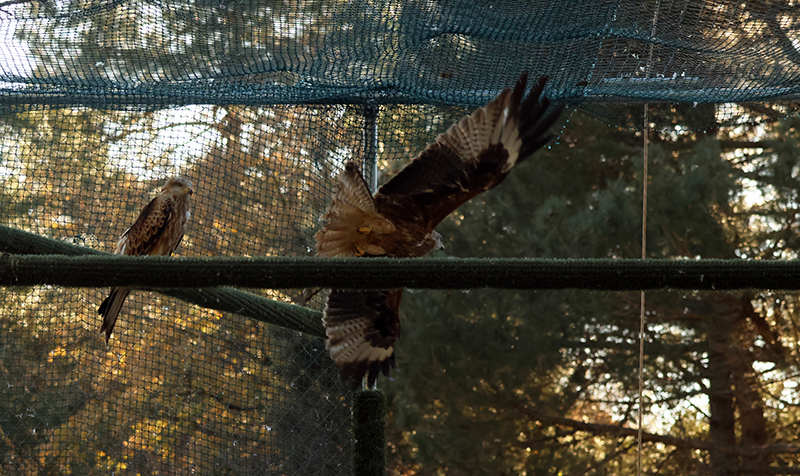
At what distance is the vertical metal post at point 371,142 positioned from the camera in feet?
6.58

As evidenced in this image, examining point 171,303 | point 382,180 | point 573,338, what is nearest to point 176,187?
point 171,303

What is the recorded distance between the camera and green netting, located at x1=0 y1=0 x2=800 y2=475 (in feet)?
5.73

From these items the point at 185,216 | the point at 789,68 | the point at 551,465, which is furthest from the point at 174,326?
the point at 551,465

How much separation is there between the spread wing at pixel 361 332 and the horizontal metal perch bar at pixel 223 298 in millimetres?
72

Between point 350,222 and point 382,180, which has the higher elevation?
point 382,180

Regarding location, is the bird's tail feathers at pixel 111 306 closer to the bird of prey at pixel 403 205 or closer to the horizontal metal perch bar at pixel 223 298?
the horizontal metal perch bar at pixel 223 298

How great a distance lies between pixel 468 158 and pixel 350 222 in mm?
408

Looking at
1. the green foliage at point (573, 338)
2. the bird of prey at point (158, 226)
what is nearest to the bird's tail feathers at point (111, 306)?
the bird of prey at point (158, 226)

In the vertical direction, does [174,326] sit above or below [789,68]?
below

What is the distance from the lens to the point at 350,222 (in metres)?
1.91

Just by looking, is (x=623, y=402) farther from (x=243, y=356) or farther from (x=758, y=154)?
(x=243, y=356)

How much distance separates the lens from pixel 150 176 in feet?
8.87

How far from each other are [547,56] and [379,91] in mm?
505

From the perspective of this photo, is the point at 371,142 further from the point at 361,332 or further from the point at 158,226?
the point at 158,226
